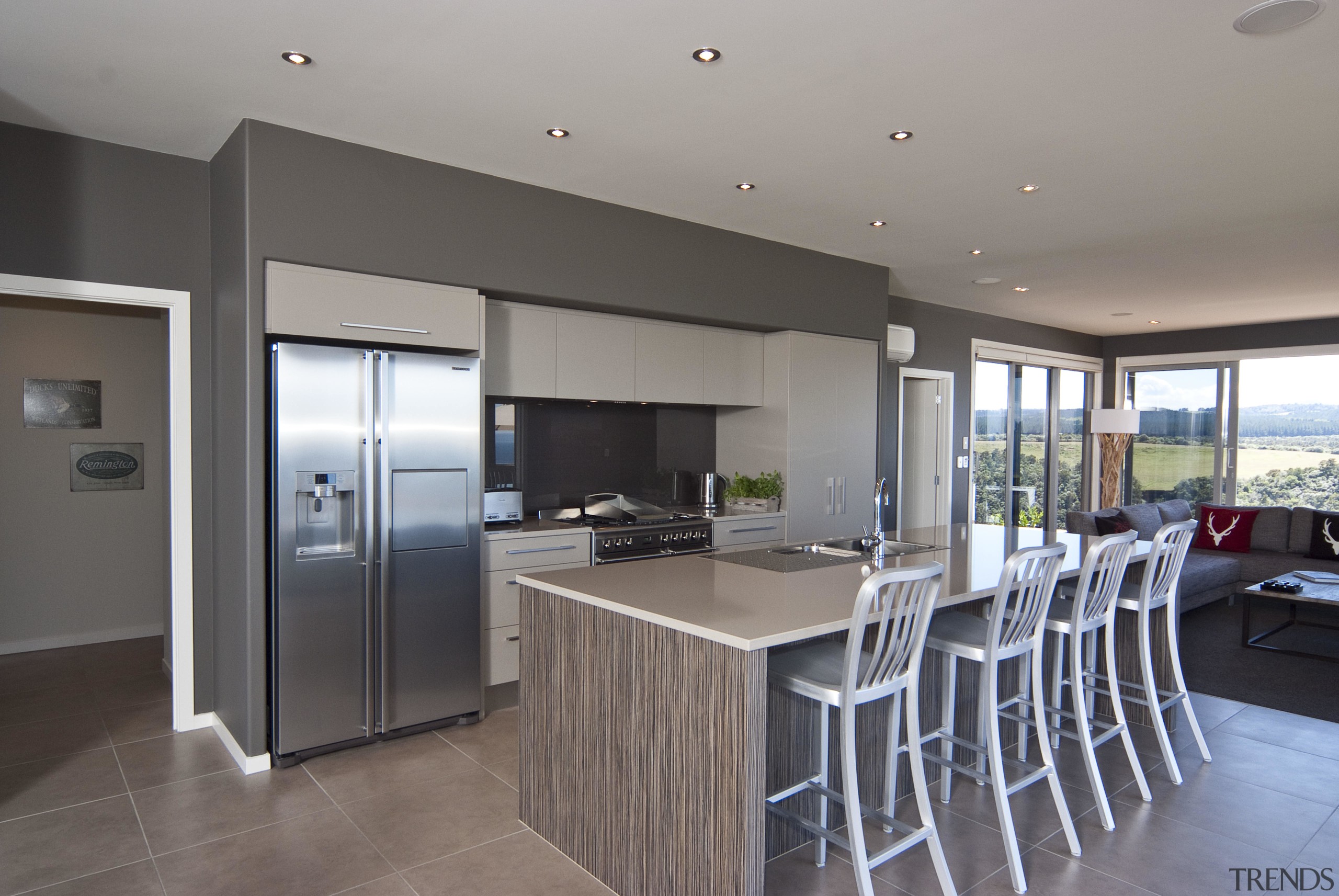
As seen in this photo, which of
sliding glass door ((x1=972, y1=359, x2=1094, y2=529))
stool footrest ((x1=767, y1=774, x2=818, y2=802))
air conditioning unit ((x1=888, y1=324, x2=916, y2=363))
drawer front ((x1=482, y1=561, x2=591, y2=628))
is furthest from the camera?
sliding glass door ((x1=972, y1=359, x2=1094, y2=529))

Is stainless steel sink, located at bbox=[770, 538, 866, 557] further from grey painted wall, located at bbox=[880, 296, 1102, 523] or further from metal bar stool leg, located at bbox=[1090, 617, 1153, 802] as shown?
grey painted wall, located at bbox=[880, 296, 1102, 523]

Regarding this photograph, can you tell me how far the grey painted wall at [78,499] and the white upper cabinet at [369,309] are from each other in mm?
1974

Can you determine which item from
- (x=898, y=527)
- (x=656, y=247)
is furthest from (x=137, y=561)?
(x=898, y=527)

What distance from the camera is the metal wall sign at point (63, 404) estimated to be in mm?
4801

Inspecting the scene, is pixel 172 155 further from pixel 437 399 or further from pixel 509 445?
pixel 509 445

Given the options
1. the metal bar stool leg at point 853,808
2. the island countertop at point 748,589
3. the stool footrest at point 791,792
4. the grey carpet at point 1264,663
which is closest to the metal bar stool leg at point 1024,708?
the island countertop at point 748,589

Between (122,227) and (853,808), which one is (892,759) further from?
(122,227)

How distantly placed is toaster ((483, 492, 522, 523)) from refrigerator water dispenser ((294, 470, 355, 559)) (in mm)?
705

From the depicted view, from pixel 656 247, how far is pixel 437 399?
1528mm

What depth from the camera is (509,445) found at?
4.48m

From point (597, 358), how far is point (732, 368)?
1051 mm

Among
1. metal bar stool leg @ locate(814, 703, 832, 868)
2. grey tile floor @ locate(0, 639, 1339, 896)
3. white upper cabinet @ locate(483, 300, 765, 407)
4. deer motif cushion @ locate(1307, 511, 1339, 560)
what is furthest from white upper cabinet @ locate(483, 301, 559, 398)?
deer motif cushion @ locate(1307, 511, 1339, 560)

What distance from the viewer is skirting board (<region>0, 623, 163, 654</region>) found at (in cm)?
473

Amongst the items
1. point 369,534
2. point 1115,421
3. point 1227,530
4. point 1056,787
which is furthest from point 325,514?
point 1115,421
